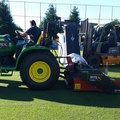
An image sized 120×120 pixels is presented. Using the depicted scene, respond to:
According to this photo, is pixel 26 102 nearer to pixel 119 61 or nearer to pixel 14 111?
pixel 14 111

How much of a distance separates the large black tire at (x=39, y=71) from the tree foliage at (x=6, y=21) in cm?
2052

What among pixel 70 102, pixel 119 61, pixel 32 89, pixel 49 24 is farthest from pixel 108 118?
pixel 119 61

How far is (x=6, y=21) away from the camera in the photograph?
87.7 ft

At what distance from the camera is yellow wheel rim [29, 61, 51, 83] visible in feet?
20.2

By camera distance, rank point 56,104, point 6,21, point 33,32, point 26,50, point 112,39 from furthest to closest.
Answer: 1. point 6,21
2. point 112,39
3. point 33,32
4. point 26,50
5. point 56,104

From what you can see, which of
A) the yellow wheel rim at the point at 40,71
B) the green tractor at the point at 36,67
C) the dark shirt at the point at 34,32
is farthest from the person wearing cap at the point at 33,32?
the yellow wheel rim at the point at 40,71

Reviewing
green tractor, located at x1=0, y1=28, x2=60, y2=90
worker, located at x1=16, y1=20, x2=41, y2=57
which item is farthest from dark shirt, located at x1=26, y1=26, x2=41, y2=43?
green tractor, located at x1=0, y1=28, x2=60, y2=90

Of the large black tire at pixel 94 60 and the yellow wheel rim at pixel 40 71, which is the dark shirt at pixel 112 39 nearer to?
the large black tire at pixel 94 60

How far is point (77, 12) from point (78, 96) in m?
26.1

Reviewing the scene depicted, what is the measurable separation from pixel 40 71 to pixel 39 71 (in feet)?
0.08

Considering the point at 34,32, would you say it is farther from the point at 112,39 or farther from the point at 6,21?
the point at 6,21

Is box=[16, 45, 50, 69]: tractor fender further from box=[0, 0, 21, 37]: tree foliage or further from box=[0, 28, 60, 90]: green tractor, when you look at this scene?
box=[0, 0, 21, 37]: tree foliage

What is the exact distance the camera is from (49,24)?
7.80m

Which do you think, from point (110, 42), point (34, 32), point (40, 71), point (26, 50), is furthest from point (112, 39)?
point (26, 50)
